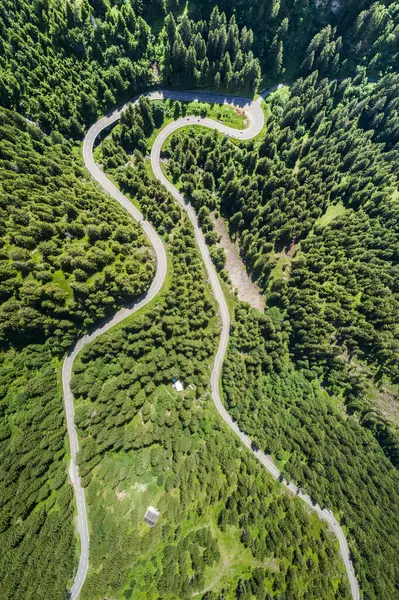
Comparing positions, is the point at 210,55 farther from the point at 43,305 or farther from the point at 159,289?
the point at 43,305

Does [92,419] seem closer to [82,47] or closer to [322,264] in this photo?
[322,264]

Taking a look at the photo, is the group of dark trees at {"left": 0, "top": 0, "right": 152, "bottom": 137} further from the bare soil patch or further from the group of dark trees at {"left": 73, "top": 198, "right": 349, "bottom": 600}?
the bare soil patch

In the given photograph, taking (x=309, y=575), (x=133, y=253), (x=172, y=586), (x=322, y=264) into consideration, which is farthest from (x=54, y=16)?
(x=309, y=575)

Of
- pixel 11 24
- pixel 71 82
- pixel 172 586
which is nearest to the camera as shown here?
pixel 172 586

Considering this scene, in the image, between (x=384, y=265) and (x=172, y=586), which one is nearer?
(x=172, y=586)

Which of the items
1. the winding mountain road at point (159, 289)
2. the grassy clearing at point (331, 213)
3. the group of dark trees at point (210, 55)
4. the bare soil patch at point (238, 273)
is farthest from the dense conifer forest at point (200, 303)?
the bare soil patch at point (238, 273)

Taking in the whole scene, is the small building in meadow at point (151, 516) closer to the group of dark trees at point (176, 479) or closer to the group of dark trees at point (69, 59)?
the group of dark trees at point (176, 479)
